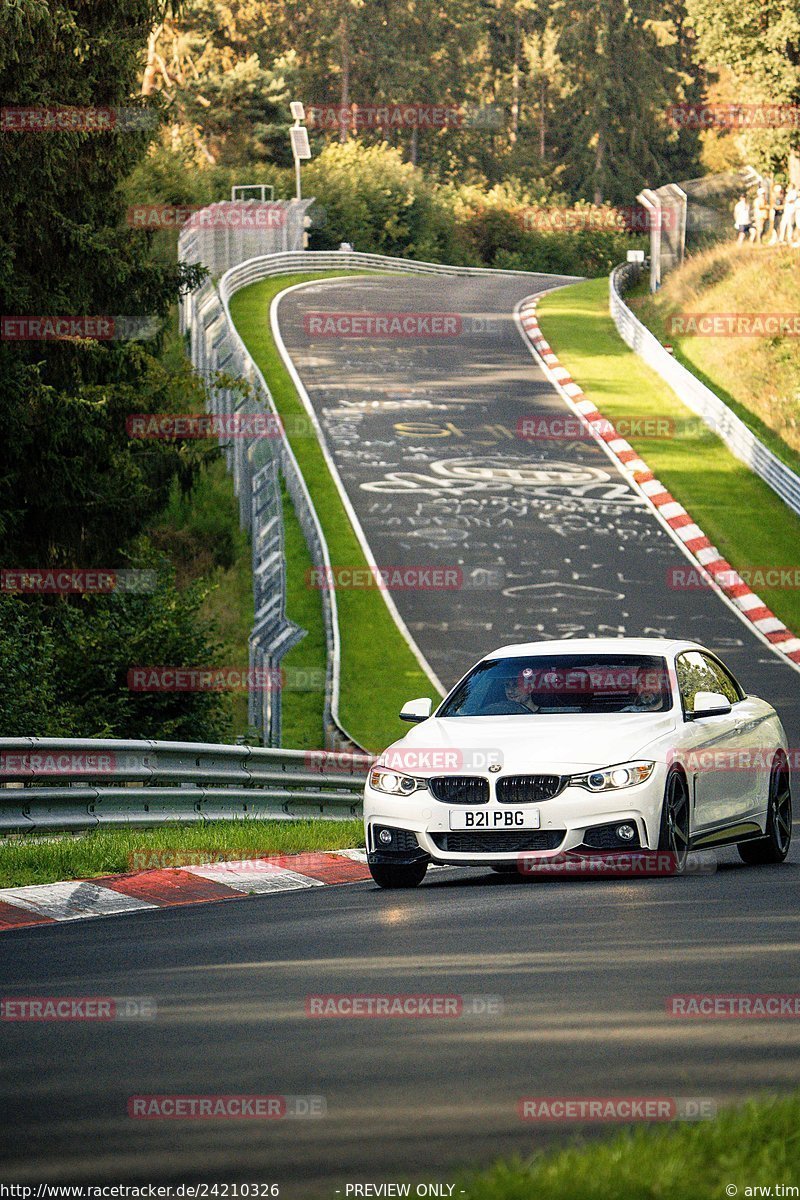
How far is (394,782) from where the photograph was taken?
11.6 metres

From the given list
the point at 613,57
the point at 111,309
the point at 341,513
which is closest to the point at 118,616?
the point at 111,309

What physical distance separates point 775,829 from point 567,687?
180 centimetres

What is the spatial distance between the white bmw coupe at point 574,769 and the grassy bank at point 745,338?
26128 millimetres

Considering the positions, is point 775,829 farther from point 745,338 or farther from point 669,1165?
point 745,338

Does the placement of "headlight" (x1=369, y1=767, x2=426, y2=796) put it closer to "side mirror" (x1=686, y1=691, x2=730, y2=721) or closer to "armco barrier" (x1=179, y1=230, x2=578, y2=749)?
"side mirror" (x1=686, y1=691, x2=730, y2=721)

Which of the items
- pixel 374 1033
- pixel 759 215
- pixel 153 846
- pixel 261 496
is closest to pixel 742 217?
pixel 759 215

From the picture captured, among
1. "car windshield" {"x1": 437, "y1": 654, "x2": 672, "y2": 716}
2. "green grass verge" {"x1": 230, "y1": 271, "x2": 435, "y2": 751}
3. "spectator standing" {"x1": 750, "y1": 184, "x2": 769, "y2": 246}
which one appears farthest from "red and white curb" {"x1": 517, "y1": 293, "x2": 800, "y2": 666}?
"car windshield" {"x1": 437, "y1": 654, "x2": 672, "y2": 716}

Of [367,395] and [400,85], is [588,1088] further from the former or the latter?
[400,85]

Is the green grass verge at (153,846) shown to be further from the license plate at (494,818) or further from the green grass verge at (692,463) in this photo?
the green grass verge at (692,463)

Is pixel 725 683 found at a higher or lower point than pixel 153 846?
higher

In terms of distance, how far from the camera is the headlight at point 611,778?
11070 millimetres

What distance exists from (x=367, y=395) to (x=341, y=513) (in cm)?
1098

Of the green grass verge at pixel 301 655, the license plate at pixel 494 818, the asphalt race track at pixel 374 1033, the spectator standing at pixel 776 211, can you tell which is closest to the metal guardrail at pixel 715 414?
the spectator standing at pixel 776 211

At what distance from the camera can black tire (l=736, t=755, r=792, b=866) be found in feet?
42.1
